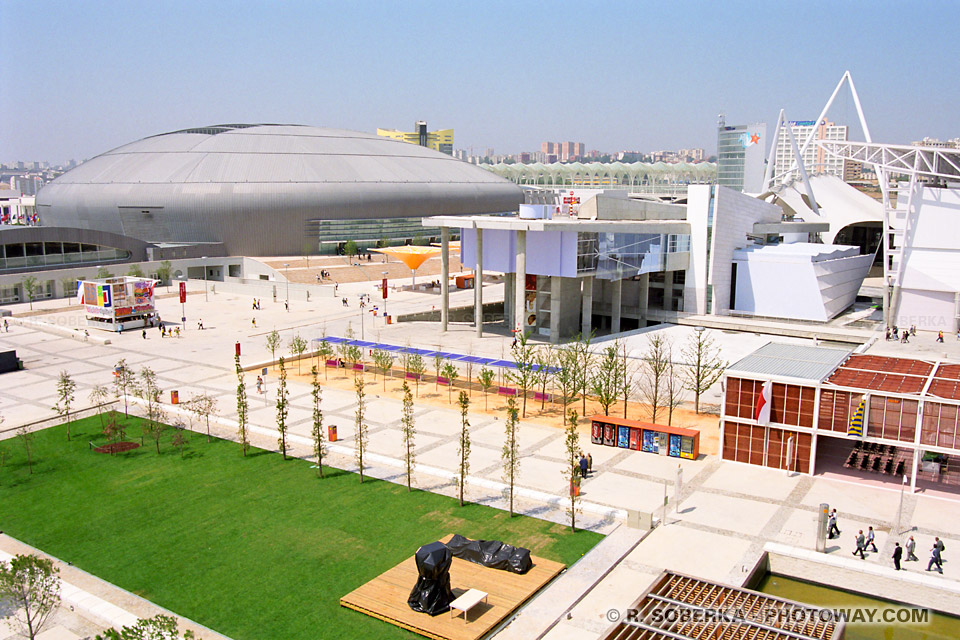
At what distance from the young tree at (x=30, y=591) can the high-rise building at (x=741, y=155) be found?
15194cm

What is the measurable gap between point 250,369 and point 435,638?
29.1 meters

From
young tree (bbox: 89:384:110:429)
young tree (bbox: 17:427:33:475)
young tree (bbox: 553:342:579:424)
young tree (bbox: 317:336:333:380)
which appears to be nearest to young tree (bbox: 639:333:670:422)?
young tree (bbox: 553:342:579:424)

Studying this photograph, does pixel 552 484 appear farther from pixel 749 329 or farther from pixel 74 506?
pixel 749 329

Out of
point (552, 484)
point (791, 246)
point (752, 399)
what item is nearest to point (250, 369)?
point (552, 484)

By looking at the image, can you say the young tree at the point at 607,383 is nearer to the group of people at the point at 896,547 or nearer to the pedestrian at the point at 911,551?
the group of people at the point at 896,547

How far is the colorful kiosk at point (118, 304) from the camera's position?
5547 centimetres

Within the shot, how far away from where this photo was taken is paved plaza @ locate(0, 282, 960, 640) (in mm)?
19875

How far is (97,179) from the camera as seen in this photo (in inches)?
3701

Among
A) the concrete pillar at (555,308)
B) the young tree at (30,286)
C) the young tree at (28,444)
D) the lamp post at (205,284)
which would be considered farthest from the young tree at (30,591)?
the lamp post at (205,284)

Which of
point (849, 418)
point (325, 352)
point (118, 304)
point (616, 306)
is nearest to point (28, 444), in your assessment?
point (325, 352)

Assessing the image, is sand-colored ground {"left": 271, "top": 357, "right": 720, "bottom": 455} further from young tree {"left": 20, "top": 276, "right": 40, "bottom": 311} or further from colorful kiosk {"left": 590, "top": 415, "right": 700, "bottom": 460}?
young tree {"left": 20, "top": 276, "right": 40, "bottom": 311}

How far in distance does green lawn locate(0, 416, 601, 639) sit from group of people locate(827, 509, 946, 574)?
7050mm

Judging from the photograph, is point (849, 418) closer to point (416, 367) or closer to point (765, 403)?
point (765, 403)

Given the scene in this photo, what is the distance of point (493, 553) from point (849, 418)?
14.1 meters
